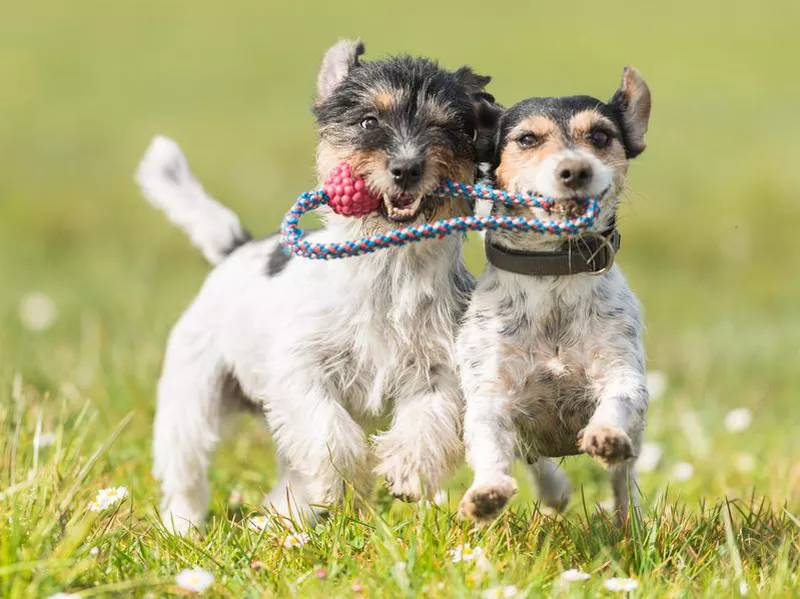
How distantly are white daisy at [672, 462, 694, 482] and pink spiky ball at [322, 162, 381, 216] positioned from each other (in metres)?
2.45

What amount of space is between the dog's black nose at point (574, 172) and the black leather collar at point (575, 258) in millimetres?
307

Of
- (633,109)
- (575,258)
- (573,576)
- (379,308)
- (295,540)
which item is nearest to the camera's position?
(573,576)

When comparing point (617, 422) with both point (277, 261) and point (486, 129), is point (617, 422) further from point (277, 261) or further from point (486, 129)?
point (277, 261)

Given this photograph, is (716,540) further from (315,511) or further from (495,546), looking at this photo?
(315,511)

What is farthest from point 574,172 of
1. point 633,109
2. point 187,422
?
point 187,422

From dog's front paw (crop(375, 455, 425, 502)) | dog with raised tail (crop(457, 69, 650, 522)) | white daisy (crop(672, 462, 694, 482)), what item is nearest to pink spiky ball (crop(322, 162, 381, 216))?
dog with raised tail (crop(457, 69, 650, 522))

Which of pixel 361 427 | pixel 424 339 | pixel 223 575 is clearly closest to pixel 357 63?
pixel 424 339

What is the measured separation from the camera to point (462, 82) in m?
4.90

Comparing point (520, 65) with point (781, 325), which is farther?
point (520, 65)

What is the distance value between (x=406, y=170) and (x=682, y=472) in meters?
2.65

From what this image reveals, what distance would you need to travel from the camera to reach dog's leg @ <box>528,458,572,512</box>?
576 cm

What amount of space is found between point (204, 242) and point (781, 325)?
6885 mm

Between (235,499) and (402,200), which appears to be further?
(235,499)

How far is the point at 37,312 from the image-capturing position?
32.8 feet
